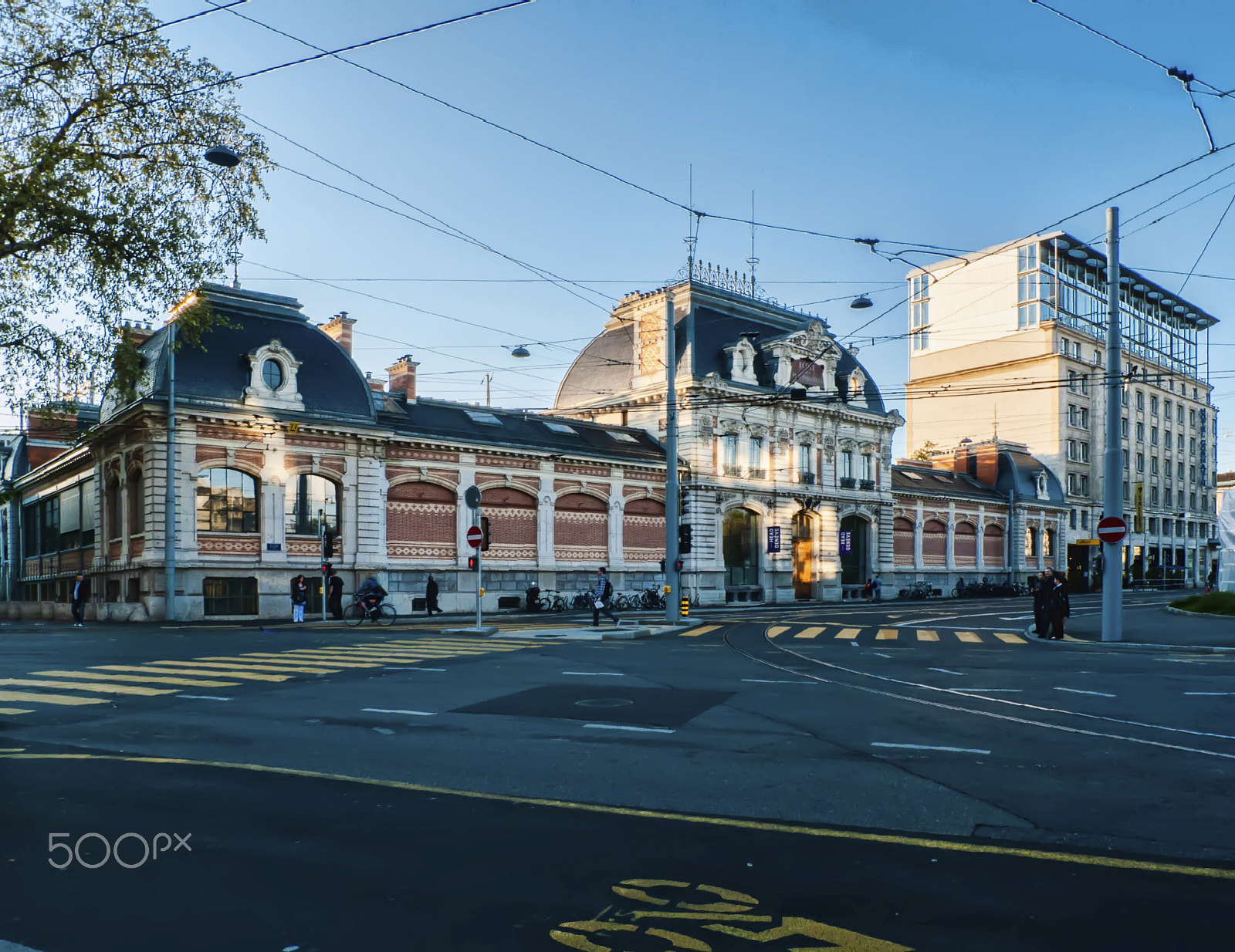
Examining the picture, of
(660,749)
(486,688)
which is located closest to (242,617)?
(486,688)

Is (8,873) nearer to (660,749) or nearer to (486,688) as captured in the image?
(660,749)

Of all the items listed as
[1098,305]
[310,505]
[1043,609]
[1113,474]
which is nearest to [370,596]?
[310,505]

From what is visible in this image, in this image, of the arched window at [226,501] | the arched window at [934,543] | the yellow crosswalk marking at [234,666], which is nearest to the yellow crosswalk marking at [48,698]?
the yellow crosswalk marking at [234,666]

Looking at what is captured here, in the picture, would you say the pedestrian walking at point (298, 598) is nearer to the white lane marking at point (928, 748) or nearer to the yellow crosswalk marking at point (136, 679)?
the yellow crosswalk marking at point (136, 679)

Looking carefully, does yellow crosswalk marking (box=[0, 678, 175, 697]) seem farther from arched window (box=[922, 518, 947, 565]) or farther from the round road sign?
arched window (box=[922, 518, 947, 565])

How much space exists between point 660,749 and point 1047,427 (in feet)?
259

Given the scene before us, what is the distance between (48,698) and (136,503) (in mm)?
24971

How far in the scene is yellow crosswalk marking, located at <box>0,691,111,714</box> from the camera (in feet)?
38.5

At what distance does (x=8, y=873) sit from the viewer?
5031 mm

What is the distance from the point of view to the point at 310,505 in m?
35.5

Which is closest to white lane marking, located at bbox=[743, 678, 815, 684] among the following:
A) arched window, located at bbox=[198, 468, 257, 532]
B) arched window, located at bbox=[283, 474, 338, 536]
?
arched window, located at bbox=[283, 474, 338, 536]

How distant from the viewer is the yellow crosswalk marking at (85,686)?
499 inches

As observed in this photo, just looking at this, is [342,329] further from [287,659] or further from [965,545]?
[965,545]

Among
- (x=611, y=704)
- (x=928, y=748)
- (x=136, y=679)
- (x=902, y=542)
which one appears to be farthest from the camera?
(x=902, y=542)
